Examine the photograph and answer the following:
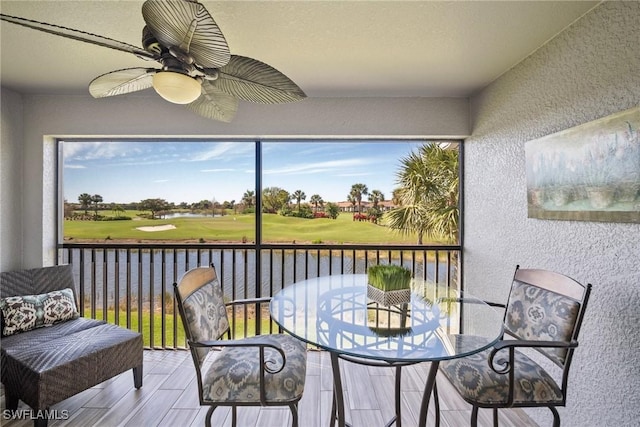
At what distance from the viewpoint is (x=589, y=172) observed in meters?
1.54

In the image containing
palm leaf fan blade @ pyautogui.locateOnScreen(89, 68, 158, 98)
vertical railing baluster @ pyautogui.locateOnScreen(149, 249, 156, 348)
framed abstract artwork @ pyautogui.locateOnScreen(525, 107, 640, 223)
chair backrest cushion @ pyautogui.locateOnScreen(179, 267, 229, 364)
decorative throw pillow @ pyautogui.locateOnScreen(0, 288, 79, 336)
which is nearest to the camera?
palm leaf fan blade @ pyautogui.locateOnScreen(89, 68, 158, 98)

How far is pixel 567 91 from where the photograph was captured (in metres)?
1.71

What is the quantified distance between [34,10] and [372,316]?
2514 mm

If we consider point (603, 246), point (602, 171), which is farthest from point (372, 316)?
point (602, 171)

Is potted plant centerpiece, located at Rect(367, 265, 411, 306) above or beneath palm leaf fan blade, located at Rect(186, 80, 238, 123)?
beneath

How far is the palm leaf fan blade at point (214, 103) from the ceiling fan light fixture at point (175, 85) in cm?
24

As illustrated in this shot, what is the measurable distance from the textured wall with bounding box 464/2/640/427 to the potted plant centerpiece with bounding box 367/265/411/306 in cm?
99

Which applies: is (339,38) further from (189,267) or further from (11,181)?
(11,181)

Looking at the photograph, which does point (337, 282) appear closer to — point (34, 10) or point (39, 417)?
point (39, 417)

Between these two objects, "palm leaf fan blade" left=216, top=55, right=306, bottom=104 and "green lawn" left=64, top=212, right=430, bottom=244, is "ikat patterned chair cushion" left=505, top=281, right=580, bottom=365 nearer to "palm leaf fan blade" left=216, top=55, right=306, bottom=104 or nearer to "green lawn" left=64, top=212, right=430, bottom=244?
"green lawn" left=64, top=212, right=430, bottom=244

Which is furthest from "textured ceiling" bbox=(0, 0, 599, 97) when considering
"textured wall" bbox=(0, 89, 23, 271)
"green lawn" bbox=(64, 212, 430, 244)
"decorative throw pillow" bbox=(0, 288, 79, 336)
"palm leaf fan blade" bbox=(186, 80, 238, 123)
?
"decorative throw pillow" bbox=(0, 288, 79, 336)

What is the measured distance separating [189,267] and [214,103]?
6.44 feet

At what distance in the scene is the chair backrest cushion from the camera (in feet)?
4.86

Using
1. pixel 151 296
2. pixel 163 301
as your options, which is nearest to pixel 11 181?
pixel 151 296
